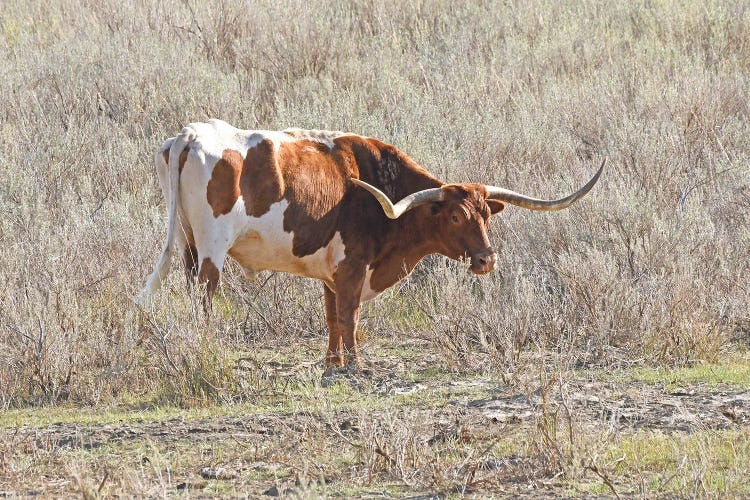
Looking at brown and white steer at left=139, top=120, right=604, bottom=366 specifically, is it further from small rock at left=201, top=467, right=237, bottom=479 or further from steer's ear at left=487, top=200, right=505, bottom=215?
small rock at left=201, top=467, right=237, bottom=479

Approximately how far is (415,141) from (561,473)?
695 cm

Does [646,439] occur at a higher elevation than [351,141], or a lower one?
lower

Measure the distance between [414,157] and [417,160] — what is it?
0.05m

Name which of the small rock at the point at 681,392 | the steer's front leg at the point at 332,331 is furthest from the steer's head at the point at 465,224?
the small rock at the point at 681,392

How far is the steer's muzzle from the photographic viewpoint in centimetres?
852

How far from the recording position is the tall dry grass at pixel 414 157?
27.8 ft

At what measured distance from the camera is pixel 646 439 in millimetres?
6395

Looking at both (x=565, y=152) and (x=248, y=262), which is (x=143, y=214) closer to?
(x=248, y=262)

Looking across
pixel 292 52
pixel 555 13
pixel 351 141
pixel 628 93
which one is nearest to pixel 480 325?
pixel 351 141

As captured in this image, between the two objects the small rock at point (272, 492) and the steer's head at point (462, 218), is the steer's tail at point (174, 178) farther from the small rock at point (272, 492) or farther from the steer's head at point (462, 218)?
the small rock at point (272, 492)

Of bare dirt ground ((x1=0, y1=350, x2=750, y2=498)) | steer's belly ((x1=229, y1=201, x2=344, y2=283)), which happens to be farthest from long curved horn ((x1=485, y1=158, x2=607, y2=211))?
bare dirt ground ((x1=0, y1=350, x2=750, y2=498))

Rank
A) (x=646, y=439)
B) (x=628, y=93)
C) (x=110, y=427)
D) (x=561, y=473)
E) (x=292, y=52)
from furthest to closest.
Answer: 1. (x=292, y=52)
2. (x=628, y=93)
3. (x=110, y=427)
4. (x=646, y=439)
5. (x=561, y=473)

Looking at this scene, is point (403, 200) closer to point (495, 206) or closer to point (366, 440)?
point (495, 206)

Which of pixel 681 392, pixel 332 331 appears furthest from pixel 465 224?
pixel 681 392
